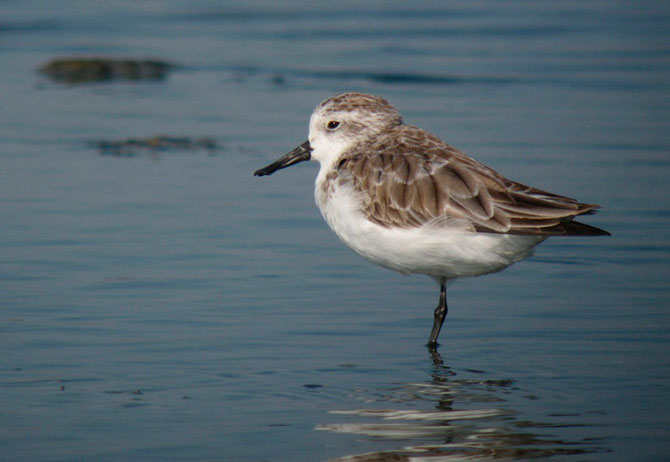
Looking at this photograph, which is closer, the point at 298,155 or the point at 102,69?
the point at 298,155

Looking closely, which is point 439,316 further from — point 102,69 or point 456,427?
point 102,69

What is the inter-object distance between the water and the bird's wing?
2.53ft

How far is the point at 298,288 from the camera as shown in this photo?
8070 mm

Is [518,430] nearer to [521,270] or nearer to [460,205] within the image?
[460,205]

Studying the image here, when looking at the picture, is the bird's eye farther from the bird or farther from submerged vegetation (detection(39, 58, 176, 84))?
submerged vegetation (detection(39, 58, 176, 84))

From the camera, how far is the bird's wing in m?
6.60

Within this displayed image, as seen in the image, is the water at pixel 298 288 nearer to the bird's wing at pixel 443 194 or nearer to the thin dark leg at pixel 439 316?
the thin dark leg at pixel 439 316

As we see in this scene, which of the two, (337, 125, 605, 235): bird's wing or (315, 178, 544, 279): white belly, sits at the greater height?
(337, 125, 605, 235): bird's wing

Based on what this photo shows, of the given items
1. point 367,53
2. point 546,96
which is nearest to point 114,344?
point 546,96

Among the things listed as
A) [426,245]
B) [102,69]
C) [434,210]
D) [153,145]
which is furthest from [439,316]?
[102,69]

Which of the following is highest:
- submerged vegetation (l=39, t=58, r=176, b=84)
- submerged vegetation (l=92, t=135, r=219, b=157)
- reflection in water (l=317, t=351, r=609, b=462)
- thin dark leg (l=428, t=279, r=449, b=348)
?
submerged vegetation (l=39, t=58, r=176, b=84)

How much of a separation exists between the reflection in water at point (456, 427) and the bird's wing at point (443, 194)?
91 cm

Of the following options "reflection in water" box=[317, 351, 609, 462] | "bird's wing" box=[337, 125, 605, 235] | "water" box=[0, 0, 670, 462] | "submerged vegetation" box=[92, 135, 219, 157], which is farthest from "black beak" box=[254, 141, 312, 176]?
"submerged vegetation" box=[92, 135, 219, 157]

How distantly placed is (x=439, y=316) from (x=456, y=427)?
1534 mm
